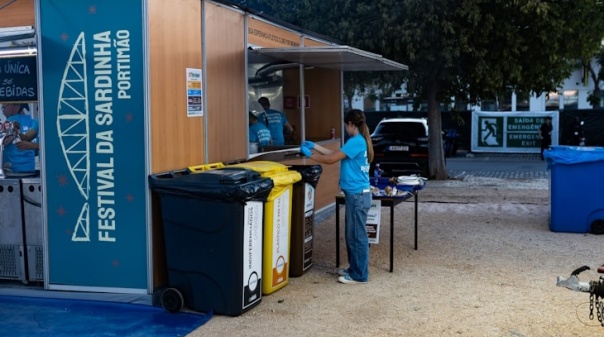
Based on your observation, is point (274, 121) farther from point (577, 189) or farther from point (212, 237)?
point (212, 237)

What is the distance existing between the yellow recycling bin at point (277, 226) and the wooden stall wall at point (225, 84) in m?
0.81

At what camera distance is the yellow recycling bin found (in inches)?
280

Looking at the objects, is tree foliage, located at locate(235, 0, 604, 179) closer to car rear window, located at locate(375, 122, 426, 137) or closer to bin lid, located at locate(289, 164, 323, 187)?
car rear window, located at locate(375, 122, 426, 137)

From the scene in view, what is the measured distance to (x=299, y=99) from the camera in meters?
12.9

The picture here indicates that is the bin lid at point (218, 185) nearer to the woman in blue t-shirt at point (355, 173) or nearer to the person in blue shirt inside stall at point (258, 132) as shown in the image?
the woman in blue t-shirt at point (355, 173)

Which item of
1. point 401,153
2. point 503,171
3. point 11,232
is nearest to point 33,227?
point 11,232

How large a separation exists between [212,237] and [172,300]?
0.73 meters

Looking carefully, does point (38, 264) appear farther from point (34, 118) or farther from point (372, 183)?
point (372, 183)

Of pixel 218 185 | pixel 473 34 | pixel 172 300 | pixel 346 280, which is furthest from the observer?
pixel 473 34

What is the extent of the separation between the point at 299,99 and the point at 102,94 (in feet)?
21.1

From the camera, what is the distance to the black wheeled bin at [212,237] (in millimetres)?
6395

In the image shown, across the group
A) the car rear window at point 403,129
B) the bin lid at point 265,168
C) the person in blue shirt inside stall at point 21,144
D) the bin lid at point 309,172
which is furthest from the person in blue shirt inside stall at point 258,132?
the car rear window at point 403,129

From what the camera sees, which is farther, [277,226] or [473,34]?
[473,34]

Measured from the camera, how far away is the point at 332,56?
10008 millimetres
